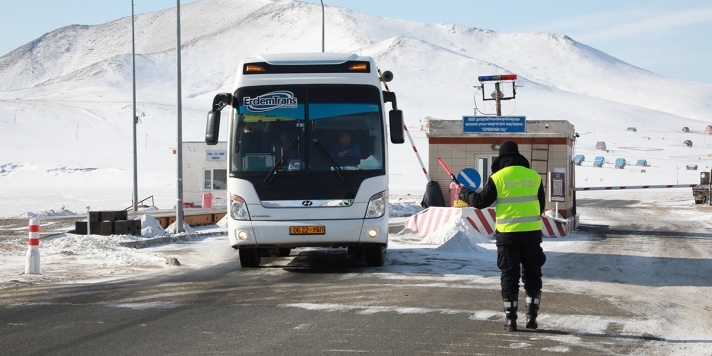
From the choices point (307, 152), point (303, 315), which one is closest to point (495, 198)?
point (303, 315)

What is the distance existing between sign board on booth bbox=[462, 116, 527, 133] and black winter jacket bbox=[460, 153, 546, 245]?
20.8 metres

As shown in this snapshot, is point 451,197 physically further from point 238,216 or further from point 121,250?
point 238,216

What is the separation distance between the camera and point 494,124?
3067 centimetres

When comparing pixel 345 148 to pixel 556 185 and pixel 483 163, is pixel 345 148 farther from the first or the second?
pixel 483 163

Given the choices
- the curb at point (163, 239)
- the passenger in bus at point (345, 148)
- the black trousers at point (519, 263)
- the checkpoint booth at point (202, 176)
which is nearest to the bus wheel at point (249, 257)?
the passenger in bus at point (345, 148)

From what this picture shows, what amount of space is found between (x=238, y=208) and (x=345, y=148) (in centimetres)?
176

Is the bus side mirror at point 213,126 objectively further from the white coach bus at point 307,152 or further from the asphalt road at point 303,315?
the asphalt road at point 303,315

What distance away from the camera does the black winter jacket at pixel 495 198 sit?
948 cm

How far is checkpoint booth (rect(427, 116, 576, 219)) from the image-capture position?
3011cm

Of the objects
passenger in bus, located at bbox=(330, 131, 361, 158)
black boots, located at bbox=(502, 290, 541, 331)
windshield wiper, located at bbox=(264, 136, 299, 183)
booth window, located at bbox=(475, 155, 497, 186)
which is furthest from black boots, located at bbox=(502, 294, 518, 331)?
booth window, located at bbox=(475, 155, 497, 186)

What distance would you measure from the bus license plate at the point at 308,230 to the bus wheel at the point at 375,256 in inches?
46.6

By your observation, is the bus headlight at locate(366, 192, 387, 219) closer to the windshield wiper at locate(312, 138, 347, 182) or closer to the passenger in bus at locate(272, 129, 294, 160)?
the windshield wiper at locate(312, 138, 347, 182)

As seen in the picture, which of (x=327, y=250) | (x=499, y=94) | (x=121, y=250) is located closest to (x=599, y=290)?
(x=327, y=250)

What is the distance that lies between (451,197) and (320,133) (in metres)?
15.7
